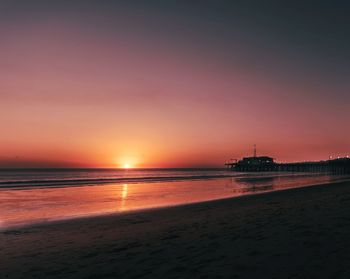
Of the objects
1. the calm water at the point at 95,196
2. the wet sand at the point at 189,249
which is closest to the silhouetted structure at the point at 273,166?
the calm water at the point at 95,196

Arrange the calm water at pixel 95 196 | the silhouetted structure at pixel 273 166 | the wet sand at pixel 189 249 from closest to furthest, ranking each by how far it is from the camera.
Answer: the wet sand at pixel 189 249 < the calm water at pixel 95 196 < the silhouetted structure at pixel 273 166

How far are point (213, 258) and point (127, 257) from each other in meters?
1.98

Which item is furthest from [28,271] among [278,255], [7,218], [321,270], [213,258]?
[7,218]

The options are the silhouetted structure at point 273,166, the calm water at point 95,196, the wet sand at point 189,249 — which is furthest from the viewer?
the silhouetted structure at point 273,166

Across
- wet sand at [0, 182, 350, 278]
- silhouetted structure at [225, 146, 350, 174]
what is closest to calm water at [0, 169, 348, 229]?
wet sand at [0, 182, 350, 278]

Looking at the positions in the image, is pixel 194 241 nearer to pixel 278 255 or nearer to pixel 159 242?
pixel 159 242

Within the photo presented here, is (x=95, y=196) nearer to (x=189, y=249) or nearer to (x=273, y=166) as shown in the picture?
(x=189, y=249)

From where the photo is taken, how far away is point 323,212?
14398 mm

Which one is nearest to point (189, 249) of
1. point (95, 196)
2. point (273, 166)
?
point (95, 196)

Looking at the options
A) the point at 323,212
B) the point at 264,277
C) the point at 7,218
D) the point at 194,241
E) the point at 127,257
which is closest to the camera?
the point at 264,277

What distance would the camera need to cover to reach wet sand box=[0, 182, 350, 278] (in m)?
6.93

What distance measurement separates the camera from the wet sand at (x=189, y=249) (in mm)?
6930

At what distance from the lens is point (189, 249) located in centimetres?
877

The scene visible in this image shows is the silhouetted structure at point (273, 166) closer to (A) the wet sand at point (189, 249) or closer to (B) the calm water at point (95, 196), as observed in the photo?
(B) the calm water at point (95, 196)
